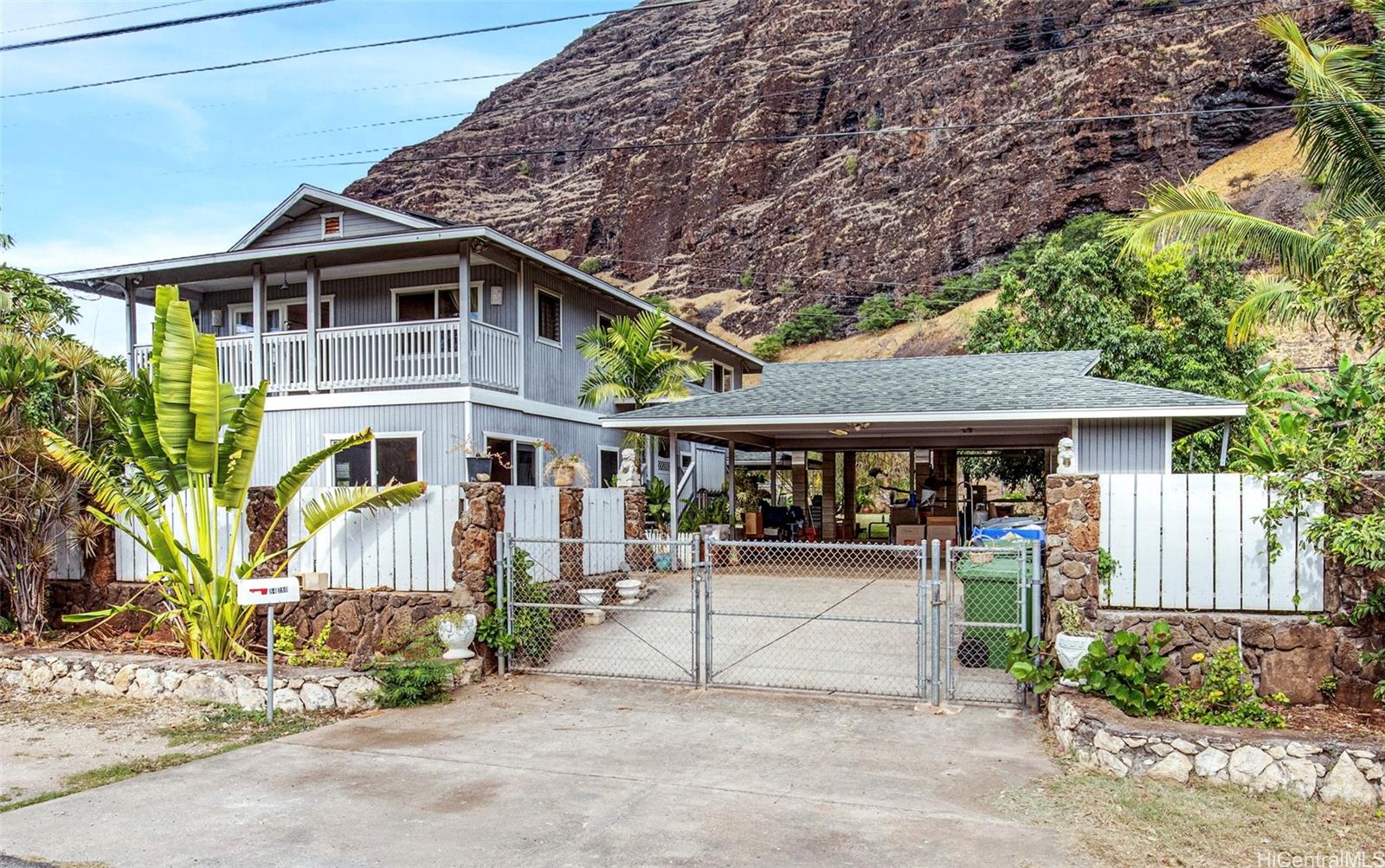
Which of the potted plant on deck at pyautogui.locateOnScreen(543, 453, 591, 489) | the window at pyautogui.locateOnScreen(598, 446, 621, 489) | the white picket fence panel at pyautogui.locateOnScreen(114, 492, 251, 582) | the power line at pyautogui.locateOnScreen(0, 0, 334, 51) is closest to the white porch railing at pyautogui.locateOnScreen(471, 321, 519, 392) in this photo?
the potted plant on deck at pyautogui.locateOnScreen(543, 453, 591, 489)

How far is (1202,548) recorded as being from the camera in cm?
792

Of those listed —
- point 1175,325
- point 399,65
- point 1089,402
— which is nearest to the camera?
point 1089,402

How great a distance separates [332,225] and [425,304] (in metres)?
2.44

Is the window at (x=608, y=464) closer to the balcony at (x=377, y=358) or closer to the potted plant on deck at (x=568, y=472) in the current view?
the balcony at (x=377, y=358)

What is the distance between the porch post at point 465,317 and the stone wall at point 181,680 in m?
6.69

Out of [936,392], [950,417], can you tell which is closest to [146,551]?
[950,417]

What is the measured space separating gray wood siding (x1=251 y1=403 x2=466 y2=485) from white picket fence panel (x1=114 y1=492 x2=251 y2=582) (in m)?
4.08

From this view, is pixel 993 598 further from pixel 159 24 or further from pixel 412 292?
pixel 412 292

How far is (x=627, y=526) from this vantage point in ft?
45.7

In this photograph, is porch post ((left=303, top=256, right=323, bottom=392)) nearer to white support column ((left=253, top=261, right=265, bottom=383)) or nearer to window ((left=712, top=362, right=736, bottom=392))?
white support column ((left=253, top=261, right=265, bottom=383))

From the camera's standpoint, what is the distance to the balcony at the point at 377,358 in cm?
1530

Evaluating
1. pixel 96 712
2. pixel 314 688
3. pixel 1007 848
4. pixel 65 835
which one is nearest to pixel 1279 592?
pixel 1007 848

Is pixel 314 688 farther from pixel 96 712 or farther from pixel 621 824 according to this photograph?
pixel 621 824

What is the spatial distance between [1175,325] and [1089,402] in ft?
44.4
